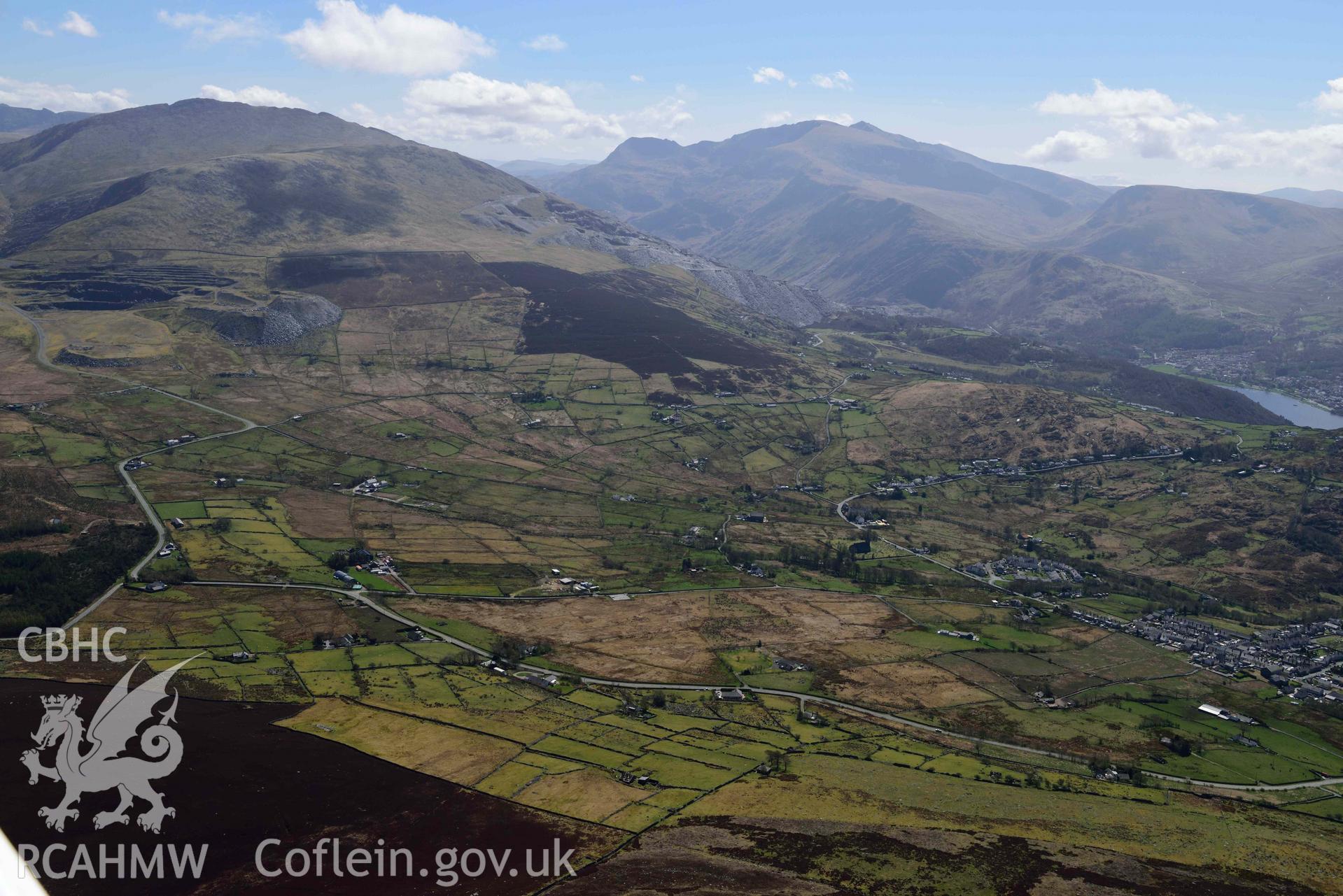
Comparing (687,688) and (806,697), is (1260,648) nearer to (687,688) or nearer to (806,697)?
(806,697)

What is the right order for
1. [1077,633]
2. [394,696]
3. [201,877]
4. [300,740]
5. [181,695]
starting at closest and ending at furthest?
[201,877], [300,740], [181,695], [394,696], [1077,633]

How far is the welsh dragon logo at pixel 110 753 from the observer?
7344 centimetres

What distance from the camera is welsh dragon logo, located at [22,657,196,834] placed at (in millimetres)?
73438

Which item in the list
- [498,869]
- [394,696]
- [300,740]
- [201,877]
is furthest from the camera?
[394,696]

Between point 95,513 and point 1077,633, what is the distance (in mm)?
168399

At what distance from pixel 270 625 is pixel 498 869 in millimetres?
65585

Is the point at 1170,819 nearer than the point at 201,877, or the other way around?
the point at 201,877

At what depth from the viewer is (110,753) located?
80.8 meters

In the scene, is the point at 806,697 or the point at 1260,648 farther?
the point at 1260,648

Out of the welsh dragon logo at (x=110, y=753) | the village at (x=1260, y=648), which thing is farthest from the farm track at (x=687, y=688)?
the welsh dragon logo at (x=110, y=753)

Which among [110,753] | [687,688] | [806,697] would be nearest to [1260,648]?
[806,697]

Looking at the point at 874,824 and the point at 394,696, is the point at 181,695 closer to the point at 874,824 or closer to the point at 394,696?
the point at 394,696

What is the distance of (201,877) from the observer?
2670 inches

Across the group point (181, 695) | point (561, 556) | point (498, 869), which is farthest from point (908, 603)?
point (181, 695)
